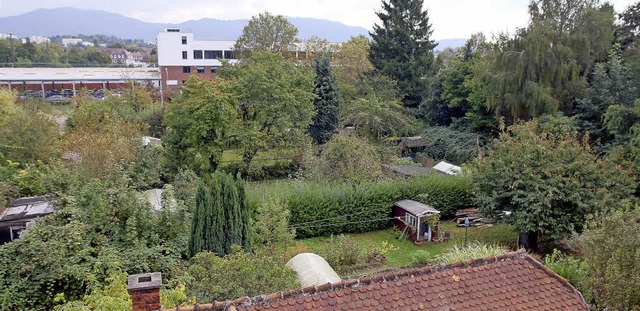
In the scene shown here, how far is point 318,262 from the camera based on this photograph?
499 inches

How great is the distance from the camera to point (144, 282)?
6652 mm

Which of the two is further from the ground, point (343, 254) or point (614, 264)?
point (614, 264)

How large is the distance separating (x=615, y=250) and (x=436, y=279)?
4.86 m

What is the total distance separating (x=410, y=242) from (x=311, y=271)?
705cm

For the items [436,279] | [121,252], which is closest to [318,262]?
[121,252]

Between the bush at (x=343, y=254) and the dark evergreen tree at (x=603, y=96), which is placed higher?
the dark evergreen tree at (x=603, y=96)

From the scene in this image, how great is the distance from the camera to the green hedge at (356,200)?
18.1 m

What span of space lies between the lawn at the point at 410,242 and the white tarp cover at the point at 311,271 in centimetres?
279

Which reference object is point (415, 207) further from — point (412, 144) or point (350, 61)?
point (350, 61)

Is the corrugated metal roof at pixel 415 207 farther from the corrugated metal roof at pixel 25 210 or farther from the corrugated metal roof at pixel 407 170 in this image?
the corrugated metal roof at pixel 25 210

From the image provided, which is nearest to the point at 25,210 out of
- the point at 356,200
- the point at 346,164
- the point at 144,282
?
the point at 144,282

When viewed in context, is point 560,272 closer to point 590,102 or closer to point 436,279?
point 436,279

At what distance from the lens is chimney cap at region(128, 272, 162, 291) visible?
6.51 m

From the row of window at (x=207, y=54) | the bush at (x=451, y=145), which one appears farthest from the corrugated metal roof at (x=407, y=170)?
the row of window at (x=207, y=54)
